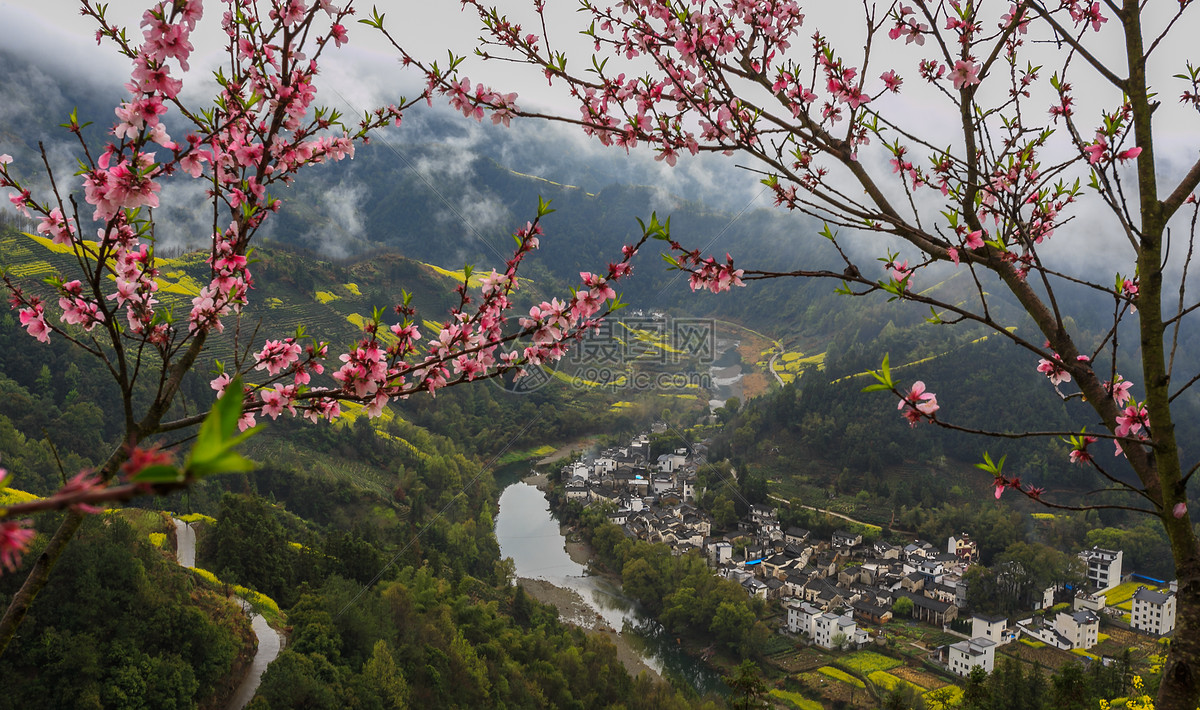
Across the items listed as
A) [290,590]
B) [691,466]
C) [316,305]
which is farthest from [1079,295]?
[290,590]

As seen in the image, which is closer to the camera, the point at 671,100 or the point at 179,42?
the point at 179,42

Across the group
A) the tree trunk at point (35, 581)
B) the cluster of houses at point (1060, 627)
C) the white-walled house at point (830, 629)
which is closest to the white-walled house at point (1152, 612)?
the cluster of houses at point (1060, 627)

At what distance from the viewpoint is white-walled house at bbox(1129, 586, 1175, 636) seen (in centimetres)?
1827

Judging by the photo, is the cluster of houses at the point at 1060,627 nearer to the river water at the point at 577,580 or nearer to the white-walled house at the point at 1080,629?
the white-walled house at the point at 1080,629

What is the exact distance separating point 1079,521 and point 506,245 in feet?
166

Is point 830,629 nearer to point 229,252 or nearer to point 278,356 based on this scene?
point 278,356

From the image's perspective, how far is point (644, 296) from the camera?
63.1 m

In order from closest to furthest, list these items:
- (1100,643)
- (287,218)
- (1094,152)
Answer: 1. (1094,152)
2. (1100,643)
3. (287,218)

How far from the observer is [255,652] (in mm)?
9367

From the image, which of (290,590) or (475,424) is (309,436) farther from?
(290,590)

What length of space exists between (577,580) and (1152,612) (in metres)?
16.0

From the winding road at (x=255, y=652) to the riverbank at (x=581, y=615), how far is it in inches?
270

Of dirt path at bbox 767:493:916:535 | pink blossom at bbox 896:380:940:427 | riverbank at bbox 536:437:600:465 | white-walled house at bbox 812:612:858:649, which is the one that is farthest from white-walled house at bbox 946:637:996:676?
riverbank at bbox 536:437:600:465

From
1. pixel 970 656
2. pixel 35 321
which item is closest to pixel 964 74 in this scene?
pixel 35 321
